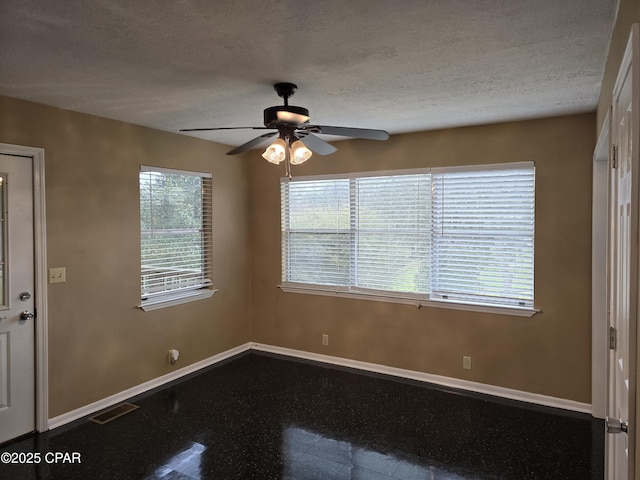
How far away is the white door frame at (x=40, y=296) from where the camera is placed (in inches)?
125

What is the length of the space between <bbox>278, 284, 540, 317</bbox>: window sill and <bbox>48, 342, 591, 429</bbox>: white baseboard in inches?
26.6

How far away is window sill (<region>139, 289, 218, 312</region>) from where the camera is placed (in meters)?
4.05

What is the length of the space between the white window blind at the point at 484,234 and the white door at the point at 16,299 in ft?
11.0

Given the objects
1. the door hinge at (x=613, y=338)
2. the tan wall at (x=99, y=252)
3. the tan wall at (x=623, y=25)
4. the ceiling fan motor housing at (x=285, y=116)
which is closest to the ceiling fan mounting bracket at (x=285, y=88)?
the ceiling fan motor housing at (x=285, y=116)

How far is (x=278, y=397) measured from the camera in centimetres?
386

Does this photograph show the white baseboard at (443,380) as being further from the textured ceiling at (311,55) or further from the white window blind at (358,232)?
the textured ceiling at (311,55)

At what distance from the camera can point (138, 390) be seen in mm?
3963

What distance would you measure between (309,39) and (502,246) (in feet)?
8.58

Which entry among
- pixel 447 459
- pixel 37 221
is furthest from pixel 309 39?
pixel 447 459

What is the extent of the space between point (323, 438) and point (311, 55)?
2.54 m

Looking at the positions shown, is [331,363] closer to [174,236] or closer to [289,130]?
[174,236]

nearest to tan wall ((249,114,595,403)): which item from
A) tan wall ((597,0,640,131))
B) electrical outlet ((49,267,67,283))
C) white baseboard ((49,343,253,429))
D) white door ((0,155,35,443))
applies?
white baseboard ((49,343,253,429))

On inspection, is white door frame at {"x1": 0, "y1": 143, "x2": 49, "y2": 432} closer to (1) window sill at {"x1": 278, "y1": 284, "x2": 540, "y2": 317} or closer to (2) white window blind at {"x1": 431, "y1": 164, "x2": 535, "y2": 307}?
(1) window sill at {"x1": 278, "y1": 284, "x2": 540, "y2": 317}

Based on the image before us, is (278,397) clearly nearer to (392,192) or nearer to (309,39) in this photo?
(392,192)
